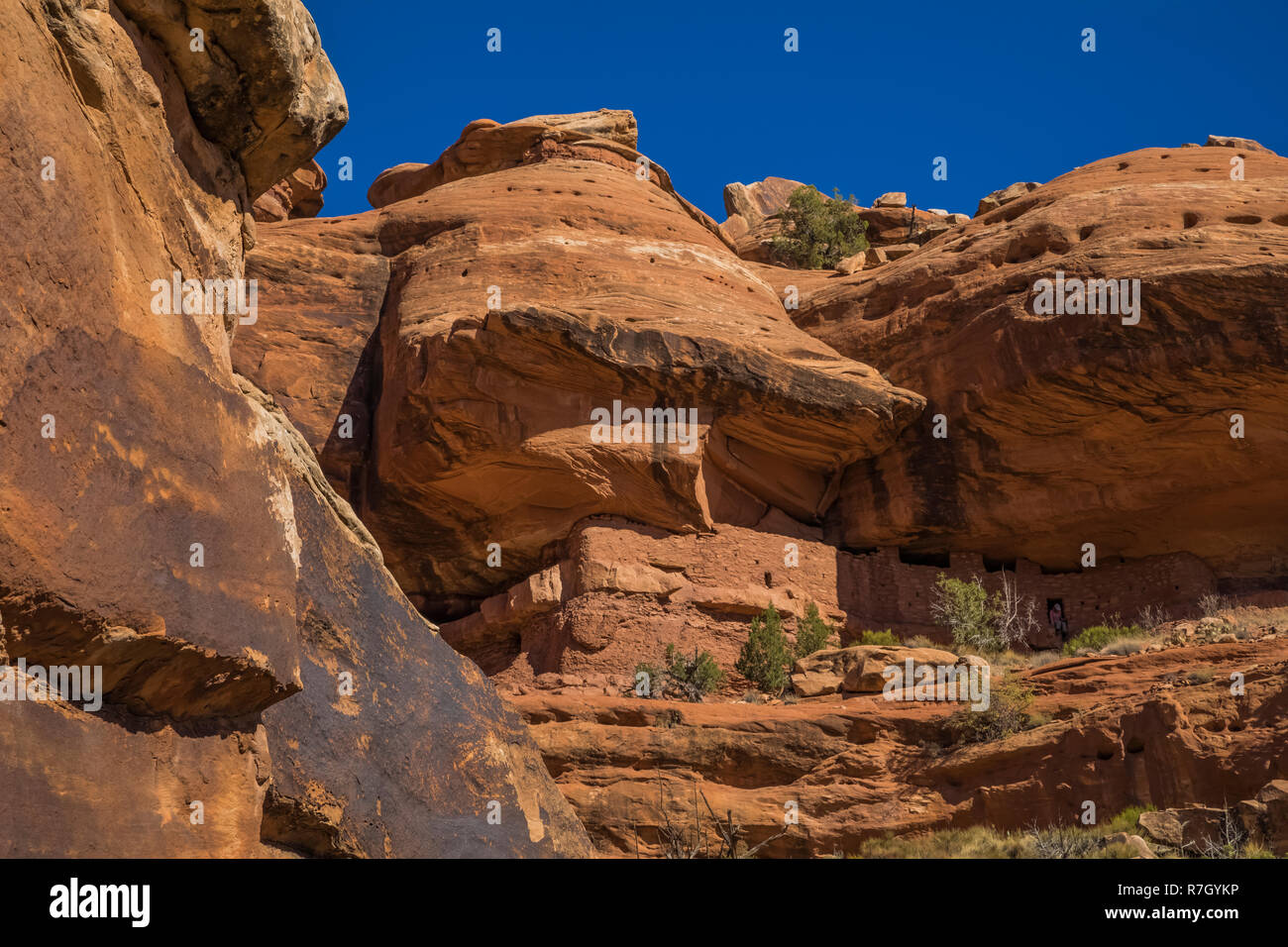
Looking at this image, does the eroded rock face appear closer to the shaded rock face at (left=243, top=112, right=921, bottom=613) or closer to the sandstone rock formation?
the shaded rock face at (left=243, top=112, right=921, bottom=613)

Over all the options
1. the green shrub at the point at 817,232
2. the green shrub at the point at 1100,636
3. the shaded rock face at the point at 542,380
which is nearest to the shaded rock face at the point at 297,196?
the shaded rock face at the point at 542,380

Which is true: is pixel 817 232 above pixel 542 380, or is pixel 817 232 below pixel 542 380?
above

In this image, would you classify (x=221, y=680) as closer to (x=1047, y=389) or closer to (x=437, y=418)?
(x=437, y=418)

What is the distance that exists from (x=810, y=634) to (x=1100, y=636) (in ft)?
16.6

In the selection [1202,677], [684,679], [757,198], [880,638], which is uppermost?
[757,198]

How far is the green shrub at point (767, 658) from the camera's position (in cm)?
1952

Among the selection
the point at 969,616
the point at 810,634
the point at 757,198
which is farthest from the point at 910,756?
the point at 757,198

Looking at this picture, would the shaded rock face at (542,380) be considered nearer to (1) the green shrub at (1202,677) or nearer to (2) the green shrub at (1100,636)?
(2) the green shrub at (1100,636)

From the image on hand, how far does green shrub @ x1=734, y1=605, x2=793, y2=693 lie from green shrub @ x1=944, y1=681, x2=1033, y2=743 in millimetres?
3842

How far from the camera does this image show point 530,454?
72.7 ft

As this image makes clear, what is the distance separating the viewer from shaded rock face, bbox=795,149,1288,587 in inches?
857

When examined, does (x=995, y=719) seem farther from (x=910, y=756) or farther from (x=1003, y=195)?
(x=1003, y=195)

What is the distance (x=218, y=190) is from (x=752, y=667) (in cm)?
1376

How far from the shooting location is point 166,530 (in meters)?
5.43
